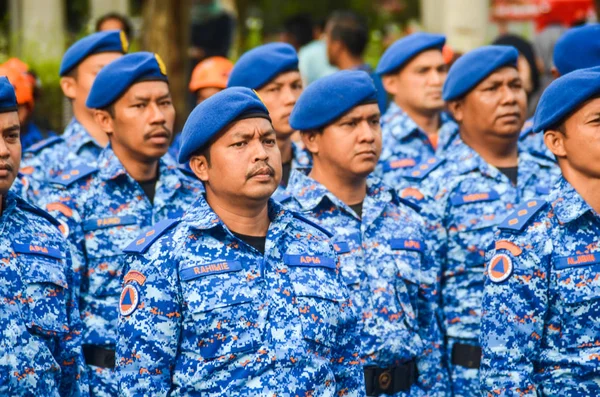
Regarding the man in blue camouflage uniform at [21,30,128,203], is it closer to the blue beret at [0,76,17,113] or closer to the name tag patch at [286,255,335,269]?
the blue beret at [0,76,17,113]

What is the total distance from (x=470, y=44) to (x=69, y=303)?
33.0 feet

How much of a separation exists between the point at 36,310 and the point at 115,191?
1.49 m

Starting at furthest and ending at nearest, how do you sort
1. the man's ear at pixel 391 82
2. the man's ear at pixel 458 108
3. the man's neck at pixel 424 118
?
the man's ear at pixel 391 82 < the man's neck at pixel 424 118 < the man's ear at pixel 458 108

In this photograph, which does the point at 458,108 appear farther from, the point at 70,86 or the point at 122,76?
the point at 70,86

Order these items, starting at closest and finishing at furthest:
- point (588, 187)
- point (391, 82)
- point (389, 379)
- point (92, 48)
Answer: point (588, 187) → point (389, 379) → point (92, 48) → point (391, 82)

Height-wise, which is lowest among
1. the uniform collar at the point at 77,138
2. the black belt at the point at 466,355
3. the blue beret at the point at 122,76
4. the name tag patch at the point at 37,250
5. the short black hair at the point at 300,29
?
the black belt at the point at 466,355

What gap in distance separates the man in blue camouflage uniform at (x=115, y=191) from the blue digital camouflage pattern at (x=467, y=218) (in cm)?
141

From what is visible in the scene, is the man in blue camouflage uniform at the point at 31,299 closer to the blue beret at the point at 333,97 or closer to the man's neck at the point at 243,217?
the man's neck at the point at 243,217

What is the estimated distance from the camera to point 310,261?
4.59 metres

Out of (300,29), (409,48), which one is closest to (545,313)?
(409,48)

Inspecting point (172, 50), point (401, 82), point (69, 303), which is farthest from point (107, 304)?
point (172, 50)

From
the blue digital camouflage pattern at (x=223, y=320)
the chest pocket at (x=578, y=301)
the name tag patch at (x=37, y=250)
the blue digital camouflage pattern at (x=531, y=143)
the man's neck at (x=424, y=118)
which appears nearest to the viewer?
the blue digital camouflage pattern at (x=223, y=320)

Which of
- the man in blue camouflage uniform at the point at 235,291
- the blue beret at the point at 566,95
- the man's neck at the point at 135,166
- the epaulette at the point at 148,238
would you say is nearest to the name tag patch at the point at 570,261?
the blue beret at the point at 566,95

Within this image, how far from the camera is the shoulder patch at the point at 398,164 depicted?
743 centimetres
